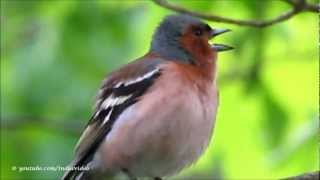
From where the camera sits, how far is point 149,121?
616 centimetres

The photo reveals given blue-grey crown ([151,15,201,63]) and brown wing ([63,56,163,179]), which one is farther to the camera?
blue-grey crown ([151,15,201,63])

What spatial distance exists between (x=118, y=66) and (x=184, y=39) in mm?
1136

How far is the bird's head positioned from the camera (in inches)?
260

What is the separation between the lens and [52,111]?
8.03 m

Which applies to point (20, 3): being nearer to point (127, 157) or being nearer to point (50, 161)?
point (50, 161)

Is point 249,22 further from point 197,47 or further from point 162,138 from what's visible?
point 162,138

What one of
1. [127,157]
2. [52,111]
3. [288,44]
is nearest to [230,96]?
[288,44]

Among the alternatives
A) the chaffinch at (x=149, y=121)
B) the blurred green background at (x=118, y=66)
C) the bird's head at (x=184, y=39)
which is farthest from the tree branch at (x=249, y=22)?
the blurred green background at (x=118, y=66)

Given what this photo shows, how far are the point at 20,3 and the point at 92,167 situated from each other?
2.24m

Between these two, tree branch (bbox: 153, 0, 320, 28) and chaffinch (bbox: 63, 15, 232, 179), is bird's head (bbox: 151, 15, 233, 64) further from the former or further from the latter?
tree branch (bbox: 153, 0, 320, 28)

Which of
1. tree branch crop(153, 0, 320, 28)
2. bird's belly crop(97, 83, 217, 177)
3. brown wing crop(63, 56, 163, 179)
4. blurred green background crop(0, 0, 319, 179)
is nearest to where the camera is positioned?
tree branch crop(153, 0, 320, 28)

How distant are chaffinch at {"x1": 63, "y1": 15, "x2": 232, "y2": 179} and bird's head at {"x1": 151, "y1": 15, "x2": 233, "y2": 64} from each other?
114mm

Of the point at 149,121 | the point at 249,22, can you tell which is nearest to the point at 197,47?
the point at 249,22

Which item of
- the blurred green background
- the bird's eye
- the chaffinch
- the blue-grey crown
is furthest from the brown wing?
the blurred green background
